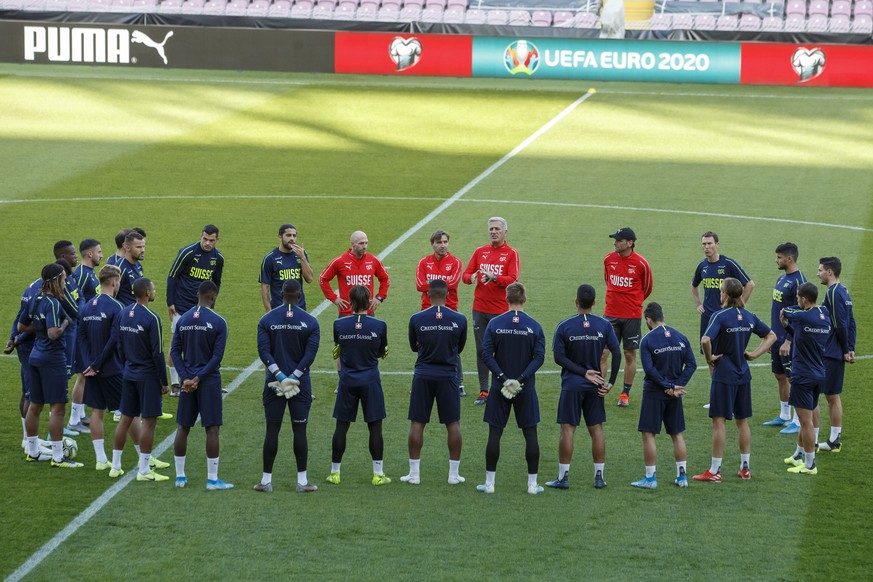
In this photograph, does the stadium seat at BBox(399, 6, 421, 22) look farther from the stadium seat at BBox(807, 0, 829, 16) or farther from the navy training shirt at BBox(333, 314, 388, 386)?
the navy training shirt at BBox(333, 314, 388, 386)

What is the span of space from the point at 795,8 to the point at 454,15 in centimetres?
1226

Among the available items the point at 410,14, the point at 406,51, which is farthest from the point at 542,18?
the point at 406,51

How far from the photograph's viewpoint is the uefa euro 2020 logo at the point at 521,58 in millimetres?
39625

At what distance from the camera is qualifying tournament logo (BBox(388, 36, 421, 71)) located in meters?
40.3

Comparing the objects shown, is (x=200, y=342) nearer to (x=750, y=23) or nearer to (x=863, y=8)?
(x=750, y=23)

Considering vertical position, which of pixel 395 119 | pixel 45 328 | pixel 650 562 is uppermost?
pixel 395 119

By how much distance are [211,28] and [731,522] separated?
110 ft

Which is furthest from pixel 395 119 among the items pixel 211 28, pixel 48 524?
pixel 48 524

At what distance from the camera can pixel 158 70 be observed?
4119 centimetres

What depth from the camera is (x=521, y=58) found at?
39750mm

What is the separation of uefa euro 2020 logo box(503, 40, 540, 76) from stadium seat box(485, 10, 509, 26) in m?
4.92

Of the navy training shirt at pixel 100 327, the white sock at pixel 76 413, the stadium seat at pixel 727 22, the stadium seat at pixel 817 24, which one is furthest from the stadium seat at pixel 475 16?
the navy training shirt at pixel 100 327

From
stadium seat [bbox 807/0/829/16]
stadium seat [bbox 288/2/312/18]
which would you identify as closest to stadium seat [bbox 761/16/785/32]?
stadium seat [bbox 807/0/829/16]

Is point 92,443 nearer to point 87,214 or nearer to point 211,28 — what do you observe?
point 87,214
